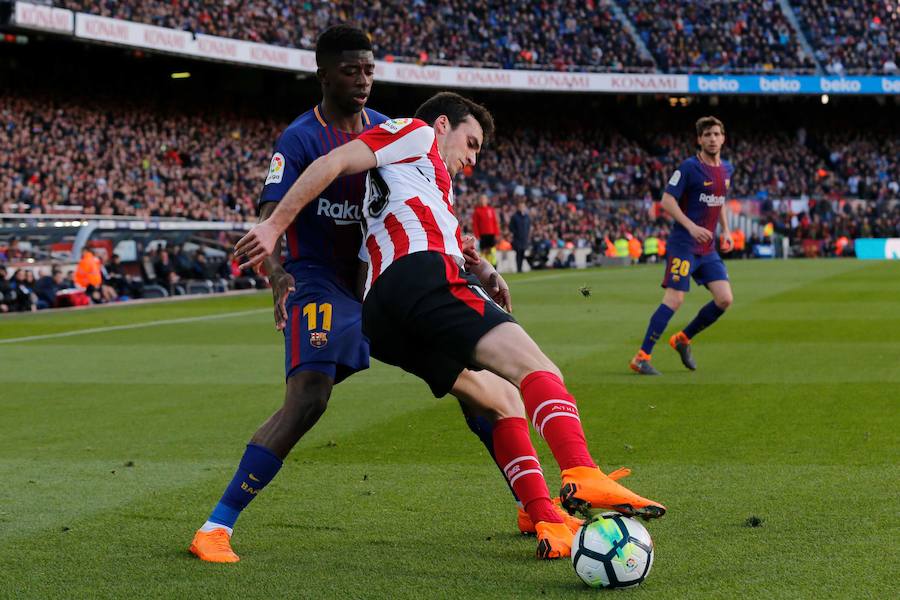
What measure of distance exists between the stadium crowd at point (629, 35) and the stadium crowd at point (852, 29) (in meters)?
0.05

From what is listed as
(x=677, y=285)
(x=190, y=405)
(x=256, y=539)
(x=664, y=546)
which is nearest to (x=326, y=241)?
(x=256, y=539)

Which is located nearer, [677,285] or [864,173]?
[677,285]

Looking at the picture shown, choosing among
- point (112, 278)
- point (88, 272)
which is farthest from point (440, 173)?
point (112, 278)

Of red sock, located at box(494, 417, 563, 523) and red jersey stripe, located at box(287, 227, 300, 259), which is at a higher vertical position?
red jersey stripe, located at box(287, 227, 300, 259)

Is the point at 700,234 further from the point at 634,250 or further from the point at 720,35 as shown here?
the point at 720,35

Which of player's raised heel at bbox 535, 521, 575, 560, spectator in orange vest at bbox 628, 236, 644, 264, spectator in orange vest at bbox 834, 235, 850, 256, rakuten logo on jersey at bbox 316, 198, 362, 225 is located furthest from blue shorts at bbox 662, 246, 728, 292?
spectator in orange vest at bbox 834, 235, 850, 256

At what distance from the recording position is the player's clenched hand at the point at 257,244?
421 cm

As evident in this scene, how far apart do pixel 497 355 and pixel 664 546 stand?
1174 mm

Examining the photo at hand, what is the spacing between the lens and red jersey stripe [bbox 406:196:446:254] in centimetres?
435

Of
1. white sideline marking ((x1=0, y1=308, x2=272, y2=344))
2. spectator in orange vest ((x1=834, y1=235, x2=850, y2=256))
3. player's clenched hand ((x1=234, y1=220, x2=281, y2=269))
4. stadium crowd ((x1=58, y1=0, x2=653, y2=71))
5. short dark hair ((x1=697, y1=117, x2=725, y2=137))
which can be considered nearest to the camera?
player's clenched hand ((x1=234, y1=220, x2=281, y2=269))

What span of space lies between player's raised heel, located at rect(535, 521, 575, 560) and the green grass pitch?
0.32 feet

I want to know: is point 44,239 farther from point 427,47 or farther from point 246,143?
point 427,47

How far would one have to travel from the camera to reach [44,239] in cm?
2284

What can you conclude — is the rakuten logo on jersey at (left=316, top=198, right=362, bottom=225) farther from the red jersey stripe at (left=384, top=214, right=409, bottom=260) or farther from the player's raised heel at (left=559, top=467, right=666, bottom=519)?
the player's raised heel at (left=559, top=467, right=666, bottom=519)
